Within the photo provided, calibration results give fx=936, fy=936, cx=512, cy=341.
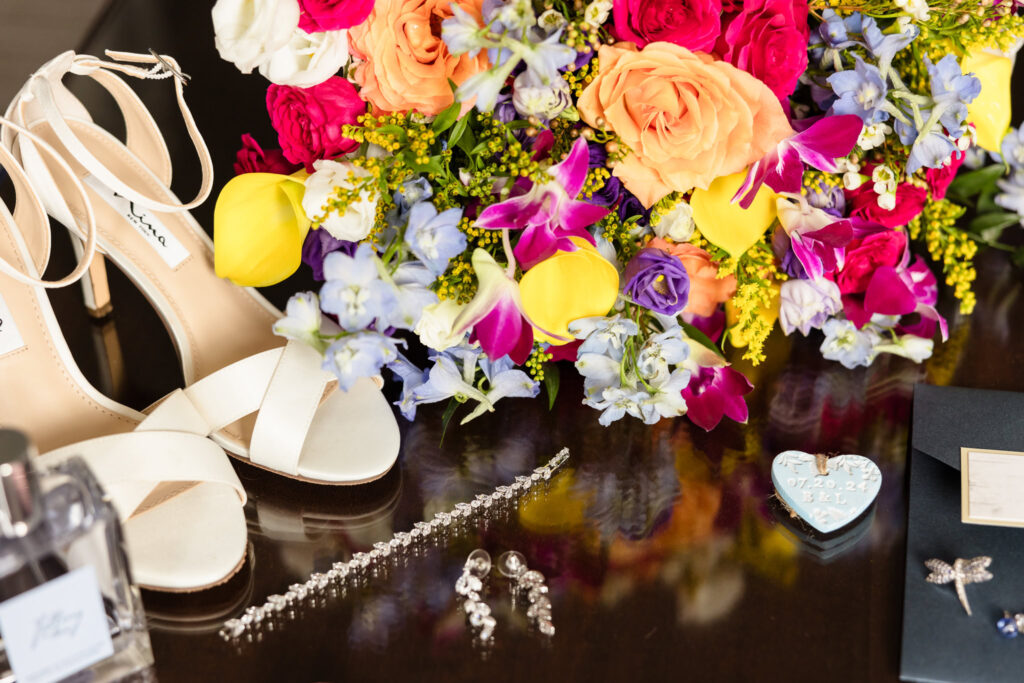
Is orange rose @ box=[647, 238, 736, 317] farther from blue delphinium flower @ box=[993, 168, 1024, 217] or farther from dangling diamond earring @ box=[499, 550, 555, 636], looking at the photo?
blue delphinium flower @ box=[993, 168, 1024, 217]

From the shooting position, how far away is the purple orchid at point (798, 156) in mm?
821

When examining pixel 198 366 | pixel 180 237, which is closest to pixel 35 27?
pixel 180 237

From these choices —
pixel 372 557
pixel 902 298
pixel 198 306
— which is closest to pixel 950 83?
Result: pixel 902 298

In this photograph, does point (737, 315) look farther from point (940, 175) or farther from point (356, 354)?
point (356, 354)

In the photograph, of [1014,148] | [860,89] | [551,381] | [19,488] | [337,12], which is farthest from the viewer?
[1014,148]

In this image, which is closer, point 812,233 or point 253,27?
point 253,27

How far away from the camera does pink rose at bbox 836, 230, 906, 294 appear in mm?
940

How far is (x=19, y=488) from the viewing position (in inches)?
24.9

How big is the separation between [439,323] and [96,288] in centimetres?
45

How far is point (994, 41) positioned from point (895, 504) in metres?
0.45

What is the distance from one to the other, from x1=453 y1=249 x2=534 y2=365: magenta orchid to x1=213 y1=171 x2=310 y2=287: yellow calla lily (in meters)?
0.18

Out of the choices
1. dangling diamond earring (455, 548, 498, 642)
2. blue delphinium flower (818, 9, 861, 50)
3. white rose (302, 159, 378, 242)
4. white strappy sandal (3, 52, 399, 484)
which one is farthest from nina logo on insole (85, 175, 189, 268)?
blue delphinium flower (818, 9, 861, 50)

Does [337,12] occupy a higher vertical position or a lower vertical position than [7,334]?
higher

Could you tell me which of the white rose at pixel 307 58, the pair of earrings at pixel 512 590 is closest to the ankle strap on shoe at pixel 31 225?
the white rose at pixel 307 58
